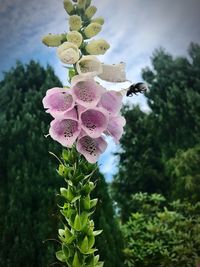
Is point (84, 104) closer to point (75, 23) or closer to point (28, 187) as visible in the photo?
point (75, 23)

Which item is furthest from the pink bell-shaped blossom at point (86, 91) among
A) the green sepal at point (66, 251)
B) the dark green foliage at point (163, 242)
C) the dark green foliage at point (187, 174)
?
the dark green foliage at point (187, 174)

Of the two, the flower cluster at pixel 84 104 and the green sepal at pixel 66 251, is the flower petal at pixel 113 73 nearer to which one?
the flower cluster at pixel 84 104

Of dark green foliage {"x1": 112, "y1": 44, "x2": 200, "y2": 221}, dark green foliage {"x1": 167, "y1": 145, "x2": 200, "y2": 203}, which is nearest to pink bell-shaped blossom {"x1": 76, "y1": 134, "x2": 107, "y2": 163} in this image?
dark green foliage {"x1": 167, "y1": 145, "x2": 200, "y2": 203}

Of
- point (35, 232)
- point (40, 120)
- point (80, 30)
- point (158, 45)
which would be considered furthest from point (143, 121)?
point (80, 30)

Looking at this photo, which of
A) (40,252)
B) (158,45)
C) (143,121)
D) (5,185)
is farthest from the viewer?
(143,121)

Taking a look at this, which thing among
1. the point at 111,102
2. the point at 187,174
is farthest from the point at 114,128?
the point at 187,174

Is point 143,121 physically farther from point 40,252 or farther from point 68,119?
point 68,119
